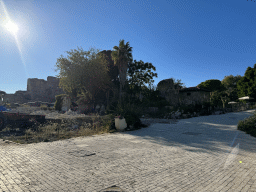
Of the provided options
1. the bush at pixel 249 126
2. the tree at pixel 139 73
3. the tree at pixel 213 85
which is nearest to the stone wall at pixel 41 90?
the tree at pixel 139 73

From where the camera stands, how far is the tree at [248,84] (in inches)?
1613

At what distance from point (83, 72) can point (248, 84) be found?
41169 mm

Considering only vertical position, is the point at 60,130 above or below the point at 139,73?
below

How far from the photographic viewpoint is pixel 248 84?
42.5 m

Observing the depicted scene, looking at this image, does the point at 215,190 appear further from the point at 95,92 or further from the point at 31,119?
the point at 95,92

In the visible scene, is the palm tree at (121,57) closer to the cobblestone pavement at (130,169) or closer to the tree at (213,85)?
the cobblestone pavement at (130,169)

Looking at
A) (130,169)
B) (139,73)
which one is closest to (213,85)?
(139,73)

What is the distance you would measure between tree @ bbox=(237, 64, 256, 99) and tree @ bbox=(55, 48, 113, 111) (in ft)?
120

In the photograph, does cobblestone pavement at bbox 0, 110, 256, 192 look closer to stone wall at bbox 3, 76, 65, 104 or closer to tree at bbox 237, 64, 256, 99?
tree at bbox 237, 64, 256, 99

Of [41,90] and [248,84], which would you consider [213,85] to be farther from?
[41,90]

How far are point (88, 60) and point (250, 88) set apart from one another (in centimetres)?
3952

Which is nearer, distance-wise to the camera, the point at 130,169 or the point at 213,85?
the point at 130,169

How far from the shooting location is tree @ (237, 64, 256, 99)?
134 feet

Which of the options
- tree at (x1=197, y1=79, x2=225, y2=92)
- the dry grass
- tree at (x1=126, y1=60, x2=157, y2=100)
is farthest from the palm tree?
tree at (x1=197, y1=79, x2=225, y2=92)
